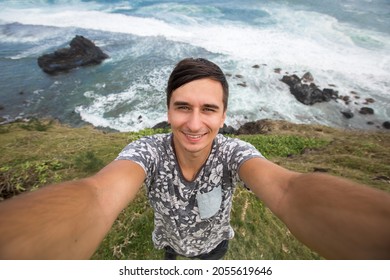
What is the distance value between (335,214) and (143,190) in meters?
3.97

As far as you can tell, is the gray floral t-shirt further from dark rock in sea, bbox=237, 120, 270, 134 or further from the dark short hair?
dark rock in sea, bbox=237, 120, 270, 134

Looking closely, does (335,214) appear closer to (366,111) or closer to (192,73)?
(192,73)

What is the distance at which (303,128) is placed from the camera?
13.7m

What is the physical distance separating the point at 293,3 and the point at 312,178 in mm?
43746

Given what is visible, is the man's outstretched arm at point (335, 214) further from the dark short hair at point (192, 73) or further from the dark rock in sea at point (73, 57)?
the dark rock in sea at point (73, 57)

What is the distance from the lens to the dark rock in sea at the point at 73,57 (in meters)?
22.8

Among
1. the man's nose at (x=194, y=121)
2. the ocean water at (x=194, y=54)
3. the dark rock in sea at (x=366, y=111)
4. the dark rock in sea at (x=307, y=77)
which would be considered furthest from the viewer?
the dark rock in sea at (x=307, y=77)

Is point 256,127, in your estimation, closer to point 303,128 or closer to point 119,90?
point 303,128

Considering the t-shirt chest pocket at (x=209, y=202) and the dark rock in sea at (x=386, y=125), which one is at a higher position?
the t-shirt chest pocket at (x=209, y=202)

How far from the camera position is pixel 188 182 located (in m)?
2.08

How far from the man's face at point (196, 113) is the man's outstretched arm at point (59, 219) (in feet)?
2.02

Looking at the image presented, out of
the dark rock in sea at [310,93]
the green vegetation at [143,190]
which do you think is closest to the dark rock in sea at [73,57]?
the green vegetation at [143,190]

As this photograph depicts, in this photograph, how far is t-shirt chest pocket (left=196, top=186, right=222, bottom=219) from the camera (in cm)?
213

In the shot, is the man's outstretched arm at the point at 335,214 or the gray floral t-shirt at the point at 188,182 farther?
the gray floral t-shirt at the point at 188,182
